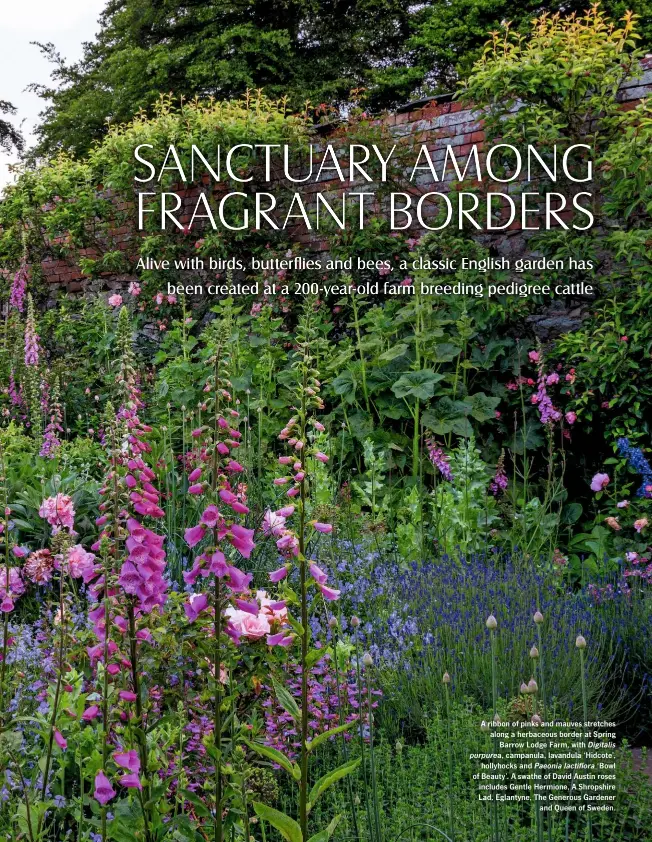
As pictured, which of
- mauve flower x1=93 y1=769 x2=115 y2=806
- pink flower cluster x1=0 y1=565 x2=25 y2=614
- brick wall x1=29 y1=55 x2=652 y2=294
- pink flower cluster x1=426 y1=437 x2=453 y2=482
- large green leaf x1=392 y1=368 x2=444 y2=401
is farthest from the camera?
brick wall x1=29 y1=55 x2=652 y2=294

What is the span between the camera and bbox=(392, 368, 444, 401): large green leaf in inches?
184

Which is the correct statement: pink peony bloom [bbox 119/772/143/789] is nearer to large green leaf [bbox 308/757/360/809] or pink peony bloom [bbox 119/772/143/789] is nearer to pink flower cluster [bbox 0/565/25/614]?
large green leaf [bbox 308/757/360/809]

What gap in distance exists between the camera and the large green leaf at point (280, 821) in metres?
1.16

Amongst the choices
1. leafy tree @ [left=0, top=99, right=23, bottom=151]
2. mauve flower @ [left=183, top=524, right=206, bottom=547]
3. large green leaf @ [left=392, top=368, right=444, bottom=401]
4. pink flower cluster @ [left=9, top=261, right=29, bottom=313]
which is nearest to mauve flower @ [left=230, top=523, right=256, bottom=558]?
mauve flower @ [left=183, top=524, right=206, bottom=547]

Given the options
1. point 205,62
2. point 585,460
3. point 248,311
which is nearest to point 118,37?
point 205,62

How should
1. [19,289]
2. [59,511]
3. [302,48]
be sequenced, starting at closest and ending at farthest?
[59,511]
[19,289]
[302,48]

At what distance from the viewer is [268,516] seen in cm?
214

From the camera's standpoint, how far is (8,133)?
1912 centimetres

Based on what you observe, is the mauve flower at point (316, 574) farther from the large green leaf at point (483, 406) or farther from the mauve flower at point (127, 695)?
the large green leaf at point (483, 406)

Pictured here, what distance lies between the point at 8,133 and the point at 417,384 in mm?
17636

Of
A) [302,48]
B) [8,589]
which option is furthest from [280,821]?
[302,48]

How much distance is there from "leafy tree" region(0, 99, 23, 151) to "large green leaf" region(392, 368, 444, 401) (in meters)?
17.4

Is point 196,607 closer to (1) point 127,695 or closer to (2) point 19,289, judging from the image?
(1) point 127,695

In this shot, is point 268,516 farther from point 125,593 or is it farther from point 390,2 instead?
point 390,2
